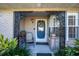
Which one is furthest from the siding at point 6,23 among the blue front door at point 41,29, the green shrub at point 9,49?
the blue front door at point 41,29

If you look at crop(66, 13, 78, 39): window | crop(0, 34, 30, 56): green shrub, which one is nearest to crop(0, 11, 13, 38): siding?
crop(0, 34, 30, 56): green shrub

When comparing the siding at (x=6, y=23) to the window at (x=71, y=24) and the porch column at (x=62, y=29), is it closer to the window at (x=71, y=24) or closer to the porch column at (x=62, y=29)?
the porch column at (x=62, y=29)

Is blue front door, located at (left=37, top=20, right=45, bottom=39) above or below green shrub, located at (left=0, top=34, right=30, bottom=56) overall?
above

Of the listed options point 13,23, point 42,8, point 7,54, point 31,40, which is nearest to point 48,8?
point 42,8

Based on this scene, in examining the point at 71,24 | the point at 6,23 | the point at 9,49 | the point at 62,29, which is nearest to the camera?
the point at 9,49

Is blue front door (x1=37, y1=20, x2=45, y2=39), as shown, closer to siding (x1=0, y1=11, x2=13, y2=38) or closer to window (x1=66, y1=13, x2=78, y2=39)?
window (x1=66, y1=13, x2=78, y2=39)

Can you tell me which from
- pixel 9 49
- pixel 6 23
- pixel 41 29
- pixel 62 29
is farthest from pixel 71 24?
pixel 41 29

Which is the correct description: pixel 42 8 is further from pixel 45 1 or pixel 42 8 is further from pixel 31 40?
pixel 31 40

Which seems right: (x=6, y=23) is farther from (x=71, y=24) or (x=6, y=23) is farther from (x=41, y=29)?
(x=41, y=29)

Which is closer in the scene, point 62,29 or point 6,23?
point 6,23

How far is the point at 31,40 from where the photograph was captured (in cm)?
2053

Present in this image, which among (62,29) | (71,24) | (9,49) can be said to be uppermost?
(71,24)

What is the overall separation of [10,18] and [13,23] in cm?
37

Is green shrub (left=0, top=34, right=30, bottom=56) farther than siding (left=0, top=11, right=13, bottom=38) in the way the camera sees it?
No
